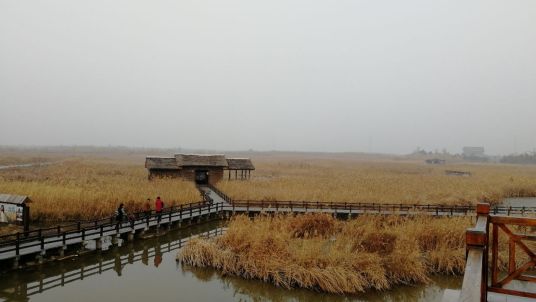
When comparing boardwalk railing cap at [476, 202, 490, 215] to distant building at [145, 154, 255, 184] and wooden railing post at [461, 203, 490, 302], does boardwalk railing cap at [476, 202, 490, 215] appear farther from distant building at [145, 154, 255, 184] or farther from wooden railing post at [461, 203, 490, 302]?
distant building at [145, 154, 255, 184]

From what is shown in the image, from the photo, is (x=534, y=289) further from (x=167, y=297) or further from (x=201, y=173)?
(x=201, y=173)

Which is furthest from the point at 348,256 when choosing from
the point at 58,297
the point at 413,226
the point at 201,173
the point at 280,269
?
the point at 201,173

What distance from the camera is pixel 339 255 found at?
14984 mm

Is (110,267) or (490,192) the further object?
(490,192)

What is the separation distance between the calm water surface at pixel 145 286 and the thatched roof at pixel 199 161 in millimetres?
23856

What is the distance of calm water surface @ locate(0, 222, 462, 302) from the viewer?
13.5 meters

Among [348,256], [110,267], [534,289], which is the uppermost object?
[534,289]

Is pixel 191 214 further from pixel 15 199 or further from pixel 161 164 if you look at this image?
pixel 161 164

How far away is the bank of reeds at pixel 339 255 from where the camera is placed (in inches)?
563

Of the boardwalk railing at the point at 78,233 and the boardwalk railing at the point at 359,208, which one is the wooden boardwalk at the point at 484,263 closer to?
the boardwalk railing at the point at 78,233

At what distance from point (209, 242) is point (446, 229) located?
36.6 feet

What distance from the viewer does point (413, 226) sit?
1942 cm

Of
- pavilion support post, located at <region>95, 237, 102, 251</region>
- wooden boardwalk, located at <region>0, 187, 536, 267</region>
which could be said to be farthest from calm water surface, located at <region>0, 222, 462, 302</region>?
pavilion support post, located at <region>95, 237, 102, 251</region>

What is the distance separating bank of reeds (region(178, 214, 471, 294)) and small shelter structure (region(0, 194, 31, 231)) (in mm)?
7329
